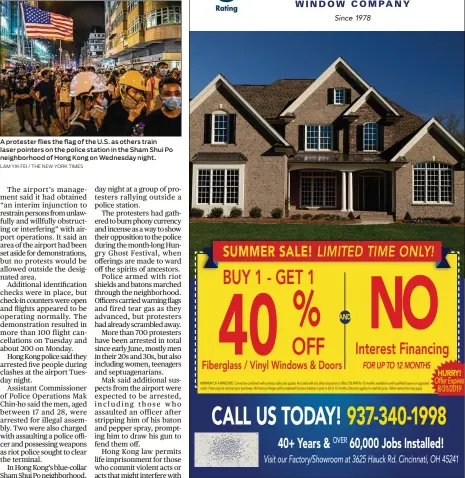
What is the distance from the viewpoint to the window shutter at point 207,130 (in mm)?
7332

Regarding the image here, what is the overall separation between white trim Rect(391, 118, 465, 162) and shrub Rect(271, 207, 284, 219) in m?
1.53

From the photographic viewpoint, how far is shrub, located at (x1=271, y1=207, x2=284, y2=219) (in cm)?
751

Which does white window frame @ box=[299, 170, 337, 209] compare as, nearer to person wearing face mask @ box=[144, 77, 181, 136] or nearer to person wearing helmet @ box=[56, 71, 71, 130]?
person wearing face mask @ box=[144, 77, 181, 136]

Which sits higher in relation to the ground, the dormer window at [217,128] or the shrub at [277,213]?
the dormer window at [217,128]

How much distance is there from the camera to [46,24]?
7516mm

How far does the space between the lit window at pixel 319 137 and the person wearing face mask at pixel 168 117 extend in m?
1.67

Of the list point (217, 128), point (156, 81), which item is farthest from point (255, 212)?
point (156, 81)

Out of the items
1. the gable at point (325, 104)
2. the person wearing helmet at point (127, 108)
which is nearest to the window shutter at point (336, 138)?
the gable at point (325, 104)

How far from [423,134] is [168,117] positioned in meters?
3.13

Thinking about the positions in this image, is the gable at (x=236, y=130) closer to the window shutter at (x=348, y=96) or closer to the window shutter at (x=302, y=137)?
the window shutter at (x=302, y=137)

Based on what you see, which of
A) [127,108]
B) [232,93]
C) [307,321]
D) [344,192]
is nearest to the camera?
[307,321]

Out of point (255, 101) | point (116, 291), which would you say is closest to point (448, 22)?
point (255, 101)

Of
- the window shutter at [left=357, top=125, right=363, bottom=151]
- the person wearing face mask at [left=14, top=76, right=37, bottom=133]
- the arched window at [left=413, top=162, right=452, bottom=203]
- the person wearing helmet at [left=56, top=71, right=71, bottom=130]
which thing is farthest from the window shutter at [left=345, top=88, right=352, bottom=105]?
the person wearing face mask at [left=14, top=76, right=37, bottom=133]

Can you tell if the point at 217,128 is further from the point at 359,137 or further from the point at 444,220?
the point at 444,220
